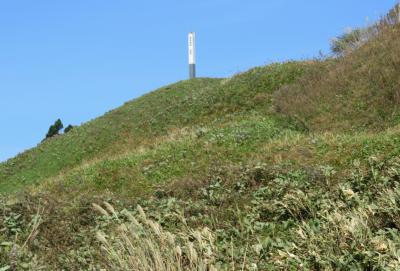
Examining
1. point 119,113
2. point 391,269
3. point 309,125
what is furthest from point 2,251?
point 119,113

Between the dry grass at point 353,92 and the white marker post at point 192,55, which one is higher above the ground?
the white marker post at point 192,55

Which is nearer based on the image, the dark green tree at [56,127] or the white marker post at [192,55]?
the white marker post at [192,55]

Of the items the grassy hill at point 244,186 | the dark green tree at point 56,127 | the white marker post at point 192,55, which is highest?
the white marker post at point 192,55

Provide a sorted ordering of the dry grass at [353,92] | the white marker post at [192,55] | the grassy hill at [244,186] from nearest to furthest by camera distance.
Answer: the grassy hill at [244,186] < the dry grass at [353,92] < the white marker post at [192,55]

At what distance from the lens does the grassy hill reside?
20.4 ft

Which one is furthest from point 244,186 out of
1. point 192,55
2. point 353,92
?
point 192,55

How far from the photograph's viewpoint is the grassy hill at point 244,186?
6219 mm

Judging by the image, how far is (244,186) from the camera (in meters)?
11.3

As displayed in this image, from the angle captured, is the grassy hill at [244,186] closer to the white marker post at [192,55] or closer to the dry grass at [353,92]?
the dry grass at [353,92]

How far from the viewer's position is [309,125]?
20.1 metres

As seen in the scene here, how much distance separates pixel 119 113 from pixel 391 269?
32.8m

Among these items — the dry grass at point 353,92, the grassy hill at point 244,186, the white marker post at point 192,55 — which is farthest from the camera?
the white marker post at point 192,55

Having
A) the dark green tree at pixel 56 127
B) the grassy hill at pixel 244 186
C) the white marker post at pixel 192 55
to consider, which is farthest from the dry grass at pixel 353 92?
the dark green tree at pixel 56 127

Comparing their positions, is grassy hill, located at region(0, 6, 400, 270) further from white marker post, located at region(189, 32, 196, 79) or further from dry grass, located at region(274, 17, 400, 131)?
white marker post, located at region(189, 32, 196, 79)
